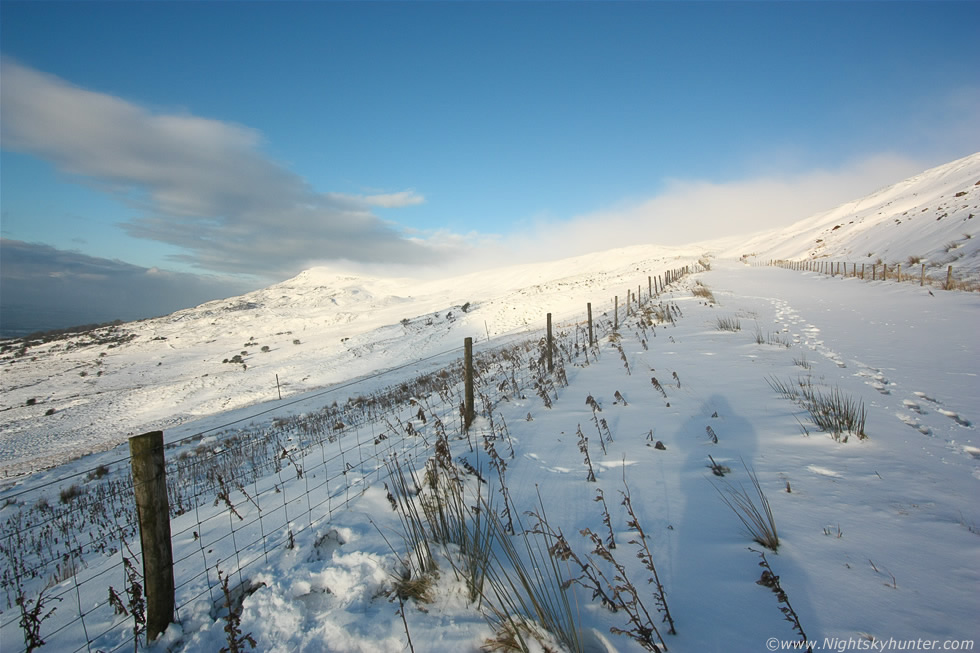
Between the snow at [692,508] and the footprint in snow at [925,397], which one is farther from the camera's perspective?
the footprint in snow at [925,397]

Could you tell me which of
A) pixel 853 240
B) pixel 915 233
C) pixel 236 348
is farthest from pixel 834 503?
pixel 853 240

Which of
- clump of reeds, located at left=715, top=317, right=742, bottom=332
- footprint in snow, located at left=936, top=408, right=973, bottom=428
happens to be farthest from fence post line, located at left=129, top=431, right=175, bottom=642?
clump of reeds, located at left=715, top=317, right=742, bottom=332

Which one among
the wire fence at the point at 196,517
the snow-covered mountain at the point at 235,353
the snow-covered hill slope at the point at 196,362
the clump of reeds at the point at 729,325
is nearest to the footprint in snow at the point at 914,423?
the wire fence at the point at 196,517

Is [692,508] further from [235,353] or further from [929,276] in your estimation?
[235,353]

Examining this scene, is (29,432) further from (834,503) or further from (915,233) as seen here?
(915,233)

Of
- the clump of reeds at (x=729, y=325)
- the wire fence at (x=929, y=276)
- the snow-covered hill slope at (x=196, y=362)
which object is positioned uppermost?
the wire fence at (x=929, y=276)

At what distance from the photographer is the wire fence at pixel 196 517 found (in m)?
2.91

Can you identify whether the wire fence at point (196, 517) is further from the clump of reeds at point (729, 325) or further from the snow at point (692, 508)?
the clump of reeds at point (729, 325)

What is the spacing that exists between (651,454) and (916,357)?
7.11 meters

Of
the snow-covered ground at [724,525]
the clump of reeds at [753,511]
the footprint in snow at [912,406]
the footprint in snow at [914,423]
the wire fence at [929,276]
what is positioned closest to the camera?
the snow-covered ground at [724,525]

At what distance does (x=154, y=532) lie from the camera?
265cm

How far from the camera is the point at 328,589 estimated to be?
9.27 ft

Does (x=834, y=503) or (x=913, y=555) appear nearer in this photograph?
(x=913, y=555)

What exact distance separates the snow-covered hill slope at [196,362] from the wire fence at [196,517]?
7363 millimetres
